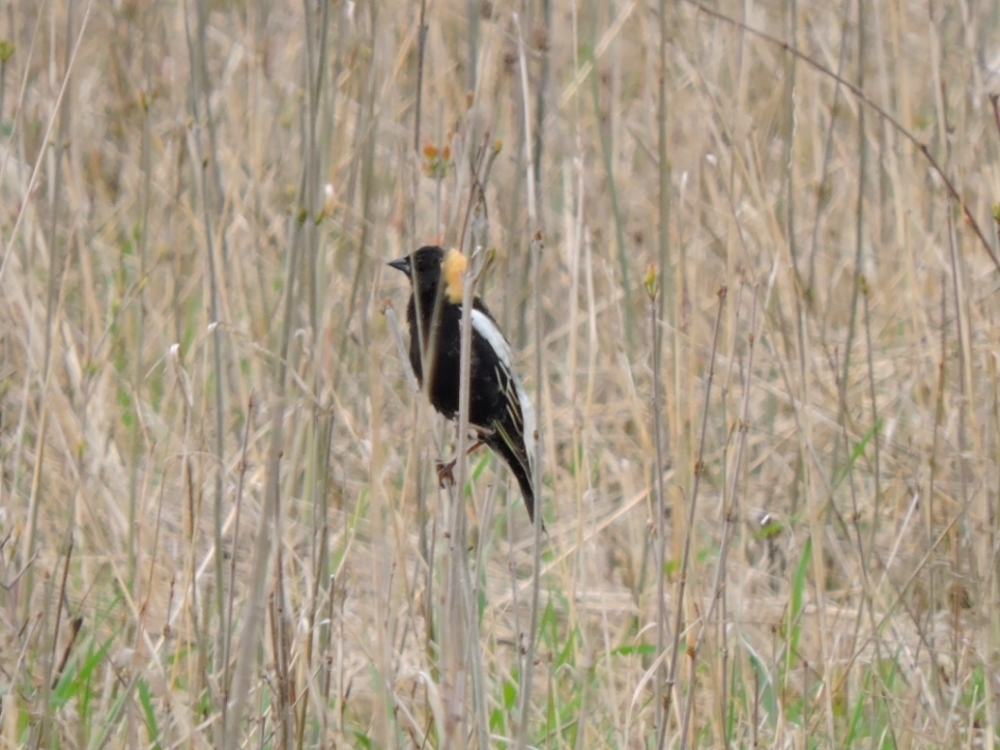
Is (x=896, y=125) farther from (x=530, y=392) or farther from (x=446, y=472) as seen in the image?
(x=530, y=392)

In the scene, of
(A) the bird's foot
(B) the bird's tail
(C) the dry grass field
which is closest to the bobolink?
(B) the bird's tail

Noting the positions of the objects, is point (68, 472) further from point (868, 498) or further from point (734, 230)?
point (868, 498)

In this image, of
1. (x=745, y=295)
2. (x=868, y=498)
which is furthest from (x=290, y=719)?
(x=745, y=295)

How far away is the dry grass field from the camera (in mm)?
1952

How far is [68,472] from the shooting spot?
267cm

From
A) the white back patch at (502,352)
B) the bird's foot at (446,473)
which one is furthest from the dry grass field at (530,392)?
the white back patch at (502,352)

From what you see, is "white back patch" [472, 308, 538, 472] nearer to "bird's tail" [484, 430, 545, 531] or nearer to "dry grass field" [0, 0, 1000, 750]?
"bird's tail" [484, 430, 545, 531]

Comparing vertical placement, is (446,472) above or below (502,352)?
below

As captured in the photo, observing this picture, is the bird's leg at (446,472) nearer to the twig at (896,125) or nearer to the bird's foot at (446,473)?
the bird's foot at (446,473)

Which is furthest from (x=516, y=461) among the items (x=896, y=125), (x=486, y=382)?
(x=896, y=125)

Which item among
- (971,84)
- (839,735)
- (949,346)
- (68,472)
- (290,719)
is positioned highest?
(971,84)

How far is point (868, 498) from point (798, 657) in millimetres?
1011

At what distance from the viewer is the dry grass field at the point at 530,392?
1.95 m

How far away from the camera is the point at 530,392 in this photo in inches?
170
